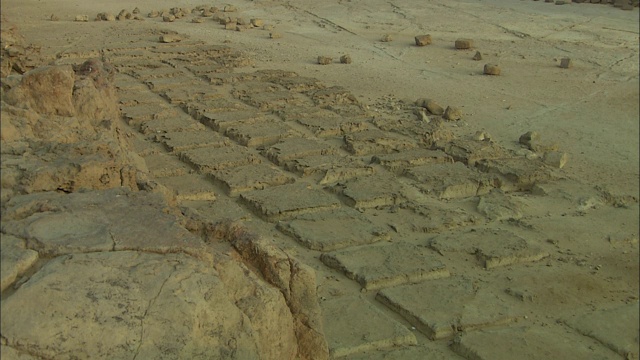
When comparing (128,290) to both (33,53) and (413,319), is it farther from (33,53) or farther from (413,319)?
(33,53)

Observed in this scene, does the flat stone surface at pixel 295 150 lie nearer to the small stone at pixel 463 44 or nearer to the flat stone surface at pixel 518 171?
the flat stone surface at pixel 518 171

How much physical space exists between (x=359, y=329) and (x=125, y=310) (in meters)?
1.47

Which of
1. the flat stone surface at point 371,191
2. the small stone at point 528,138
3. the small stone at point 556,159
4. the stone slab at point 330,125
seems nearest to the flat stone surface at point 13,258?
the flat stone surface at point 371,191

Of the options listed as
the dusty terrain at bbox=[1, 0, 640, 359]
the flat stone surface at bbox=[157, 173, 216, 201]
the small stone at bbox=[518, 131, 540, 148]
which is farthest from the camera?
the small stone at bbox=[518, 131, 540, 148]

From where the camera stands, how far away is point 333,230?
4.84 m

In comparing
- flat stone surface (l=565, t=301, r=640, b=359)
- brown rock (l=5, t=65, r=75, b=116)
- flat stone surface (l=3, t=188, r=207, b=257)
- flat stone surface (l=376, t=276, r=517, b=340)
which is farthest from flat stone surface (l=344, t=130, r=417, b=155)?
flat stone surface (l=3, t=188, r=207, b=257)

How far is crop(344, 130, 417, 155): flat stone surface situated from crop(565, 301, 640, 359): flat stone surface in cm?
284

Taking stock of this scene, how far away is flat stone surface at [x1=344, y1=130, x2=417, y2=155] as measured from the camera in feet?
21.5

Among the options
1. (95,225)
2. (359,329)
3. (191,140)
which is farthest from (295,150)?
(95,225)

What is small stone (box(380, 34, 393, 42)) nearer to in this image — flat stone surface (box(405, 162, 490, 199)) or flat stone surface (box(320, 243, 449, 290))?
flat stone surface (box(405, 162, 490, 199))

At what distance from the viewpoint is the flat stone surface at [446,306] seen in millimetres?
3779

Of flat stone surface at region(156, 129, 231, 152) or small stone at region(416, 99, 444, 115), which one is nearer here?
flat stone surface at region(156, 129, 231, 152)

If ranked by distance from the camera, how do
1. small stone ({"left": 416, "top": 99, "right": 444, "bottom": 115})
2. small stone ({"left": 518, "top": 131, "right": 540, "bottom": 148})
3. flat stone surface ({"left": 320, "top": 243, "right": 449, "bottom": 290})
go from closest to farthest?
flat stone surface ({"left": 320, "top": 243, "right": 449, "bottom": 290}) < small stone ({"left": 518, "top": 131, "right": 540, "bottom": 148}) < small stone ({"left": 416, "top": 99, "right": 444, "bottom": 115})

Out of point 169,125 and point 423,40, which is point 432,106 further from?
point 423,40
